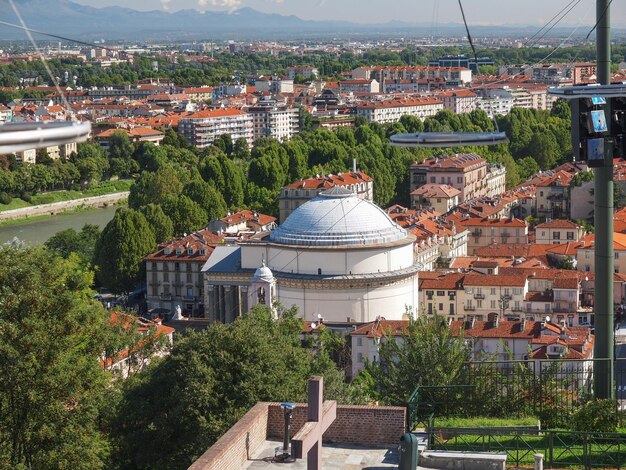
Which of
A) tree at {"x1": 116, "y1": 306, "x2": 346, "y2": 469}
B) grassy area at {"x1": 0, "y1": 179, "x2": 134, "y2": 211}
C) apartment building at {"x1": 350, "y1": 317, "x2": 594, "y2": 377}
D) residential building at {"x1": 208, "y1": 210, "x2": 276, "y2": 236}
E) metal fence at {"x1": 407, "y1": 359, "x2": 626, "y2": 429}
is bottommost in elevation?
grassy area at {"x1": 0, "y1": 179, "x2": 134, "y2": 211}

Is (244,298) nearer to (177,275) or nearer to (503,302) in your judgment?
(503,302)

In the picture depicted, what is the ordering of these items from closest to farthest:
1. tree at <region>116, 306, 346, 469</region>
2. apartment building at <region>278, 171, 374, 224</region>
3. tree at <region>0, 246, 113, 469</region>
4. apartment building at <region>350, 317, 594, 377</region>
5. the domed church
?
tree at <region>116, 306, 346, 469</region> → tree at <region>0, 246, 113, 469</region> → apartment building at <region>350, 317, 594, 377</region> → the domed church → apartment building at <region>278, 171, 374, 224</region>

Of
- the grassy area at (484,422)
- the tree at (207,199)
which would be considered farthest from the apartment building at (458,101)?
the grassy area at (484,422)

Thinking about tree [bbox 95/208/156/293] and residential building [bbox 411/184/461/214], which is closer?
tree [bbox 95/208/156/293]

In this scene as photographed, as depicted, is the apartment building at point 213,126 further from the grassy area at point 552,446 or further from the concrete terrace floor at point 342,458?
the concrete terrace floor at point 342,458

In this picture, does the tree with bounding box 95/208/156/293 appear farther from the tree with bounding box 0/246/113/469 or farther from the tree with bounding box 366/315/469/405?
the tree with bounding box 366/315/469/405

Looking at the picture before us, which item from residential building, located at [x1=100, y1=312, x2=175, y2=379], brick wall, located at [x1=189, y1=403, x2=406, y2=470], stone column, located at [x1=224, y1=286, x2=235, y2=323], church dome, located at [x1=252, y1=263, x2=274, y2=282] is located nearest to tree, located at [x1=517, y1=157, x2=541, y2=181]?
stone column, located at [x1=224, y1=286, x2=235, y2=323]

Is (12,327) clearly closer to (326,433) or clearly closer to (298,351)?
(298,351)
